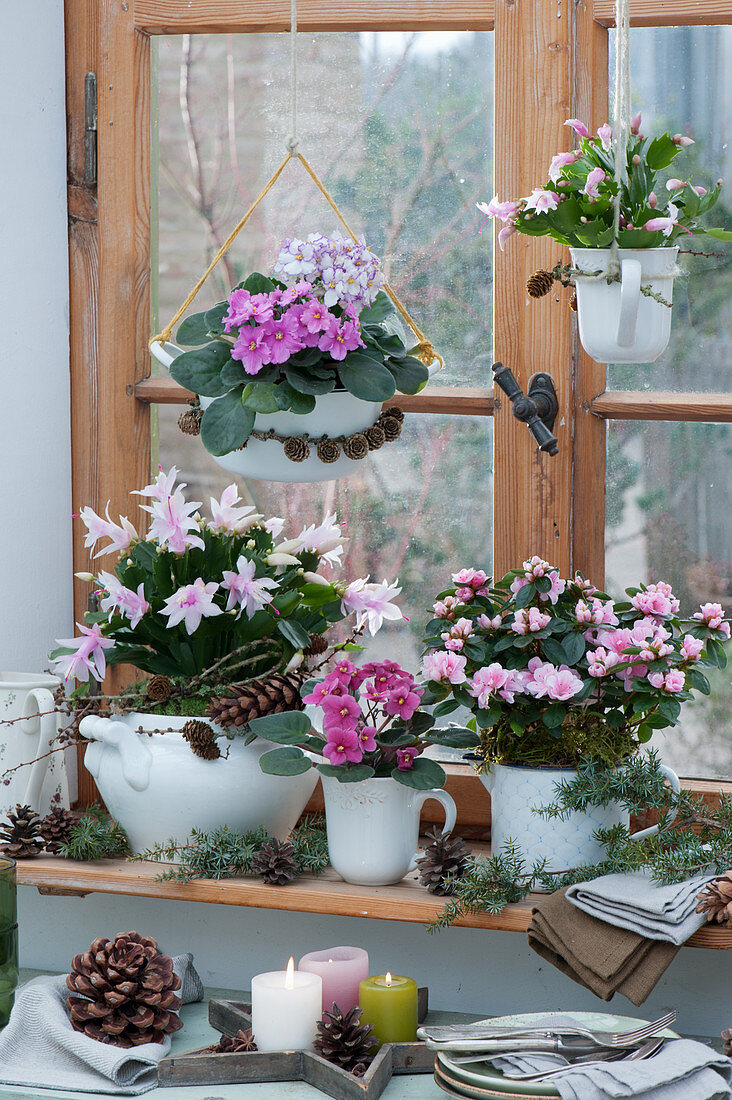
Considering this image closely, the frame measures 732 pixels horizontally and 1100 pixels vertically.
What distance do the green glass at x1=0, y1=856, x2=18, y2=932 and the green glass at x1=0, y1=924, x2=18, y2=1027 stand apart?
10 mm

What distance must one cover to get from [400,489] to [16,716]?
59 centimetres

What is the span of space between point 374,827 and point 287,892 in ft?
0.40

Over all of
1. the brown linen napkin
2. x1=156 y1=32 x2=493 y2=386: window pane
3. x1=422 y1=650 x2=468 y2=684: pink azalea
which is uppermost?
x1=156 y1=32 x2=493 y2=386: window pane

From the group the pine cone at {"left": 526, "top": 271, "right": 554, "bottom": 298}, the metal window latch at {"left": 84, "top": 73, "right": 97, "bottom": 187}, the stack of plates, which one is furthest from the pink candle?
the metal window latch at {"left": 84, "top": 73, "right": 97, "bottom": 187}

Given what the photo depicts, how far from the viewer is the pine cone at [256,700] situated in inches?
54.8

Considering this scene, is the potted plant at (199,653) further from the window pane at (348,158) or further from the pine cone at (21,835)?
the window pane at (348,158)

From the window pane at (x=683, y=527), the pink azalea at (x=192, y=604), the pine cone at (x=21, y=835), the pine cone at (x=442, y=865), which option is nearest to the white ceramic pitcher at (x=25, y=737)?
the pine cone at (x=21, y=835)

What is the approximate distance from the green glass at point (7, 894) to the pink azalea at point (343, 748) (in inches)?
13.9

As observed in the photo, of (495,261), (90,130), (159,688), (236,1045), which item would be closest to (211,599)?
(159,688)

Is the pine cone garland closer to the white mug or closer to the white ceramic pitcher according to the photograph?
the white mug

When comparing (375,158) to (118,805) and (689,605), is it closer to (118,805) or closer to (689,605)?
(689,605)

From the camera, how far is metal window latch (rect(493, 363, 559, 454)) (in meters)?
1.47

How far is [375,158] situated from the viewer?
1674 mm

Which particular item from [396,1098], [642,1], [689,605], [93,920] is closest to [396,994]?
[396,1098]
